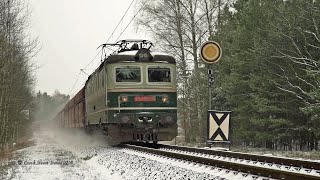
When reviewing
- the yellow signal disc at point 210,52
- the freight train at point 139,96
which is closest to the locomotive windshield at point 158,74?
the freight train at point 139,96

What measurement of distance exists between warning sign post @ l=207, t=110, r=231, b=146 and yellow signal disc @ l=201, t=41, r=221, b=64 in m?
1.48

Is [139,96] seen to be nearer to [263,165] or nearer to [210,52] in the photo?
[210,52]

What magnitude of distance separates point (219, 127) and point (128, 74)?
258 inches

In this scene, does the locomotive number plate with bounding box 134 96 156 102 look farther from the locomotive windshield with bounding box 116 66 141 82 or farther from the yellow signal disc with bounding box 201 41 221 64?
the yellow signal disc with bounding box 201 41 221 64

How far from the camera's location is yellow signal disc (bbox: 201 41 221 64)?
11672 mm

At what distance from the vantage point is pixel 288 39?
18.4m

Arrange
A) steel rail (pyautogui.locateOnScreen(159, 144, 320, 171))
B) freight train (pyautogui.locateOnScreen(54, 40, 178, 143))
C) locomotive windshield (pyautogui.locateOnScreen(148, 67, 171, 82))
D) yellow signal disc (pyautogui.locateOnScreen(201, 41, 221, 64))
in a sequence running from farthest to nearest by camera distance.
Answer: locomotive windshield (pyautogui.locateOnScreen(148, 67, 171, 82)), freight train (pyautogui.locateOnScreen(54, 40, 178, 143)), yellow signal disc (pyautogui.locateOnScreen(201, 41, 221, 64)), steel rail (pyautogui.locateOnScreen(159, 144, 320, 171))

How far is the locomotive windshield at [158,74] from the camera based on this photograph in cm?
1711

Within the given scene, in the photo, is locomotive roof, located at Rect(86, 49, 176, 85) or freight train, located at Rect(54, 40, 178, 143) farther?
locomotive roof, located at Rect(86, 49, 176, 85)

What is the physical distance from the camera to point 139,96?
16.7m

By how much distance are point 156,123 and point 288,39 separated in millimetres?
6559

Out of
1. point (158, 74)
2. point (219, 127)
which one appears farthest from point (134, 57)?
point (219, 127)

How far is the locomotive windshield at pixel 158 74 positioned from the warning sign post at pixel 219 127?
6203 millimetres

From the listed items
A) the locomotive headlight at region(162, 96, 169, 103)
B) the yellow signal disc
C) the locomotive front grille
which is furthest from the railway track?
the locomotive headlight at region(162, 96, 169, 103)
